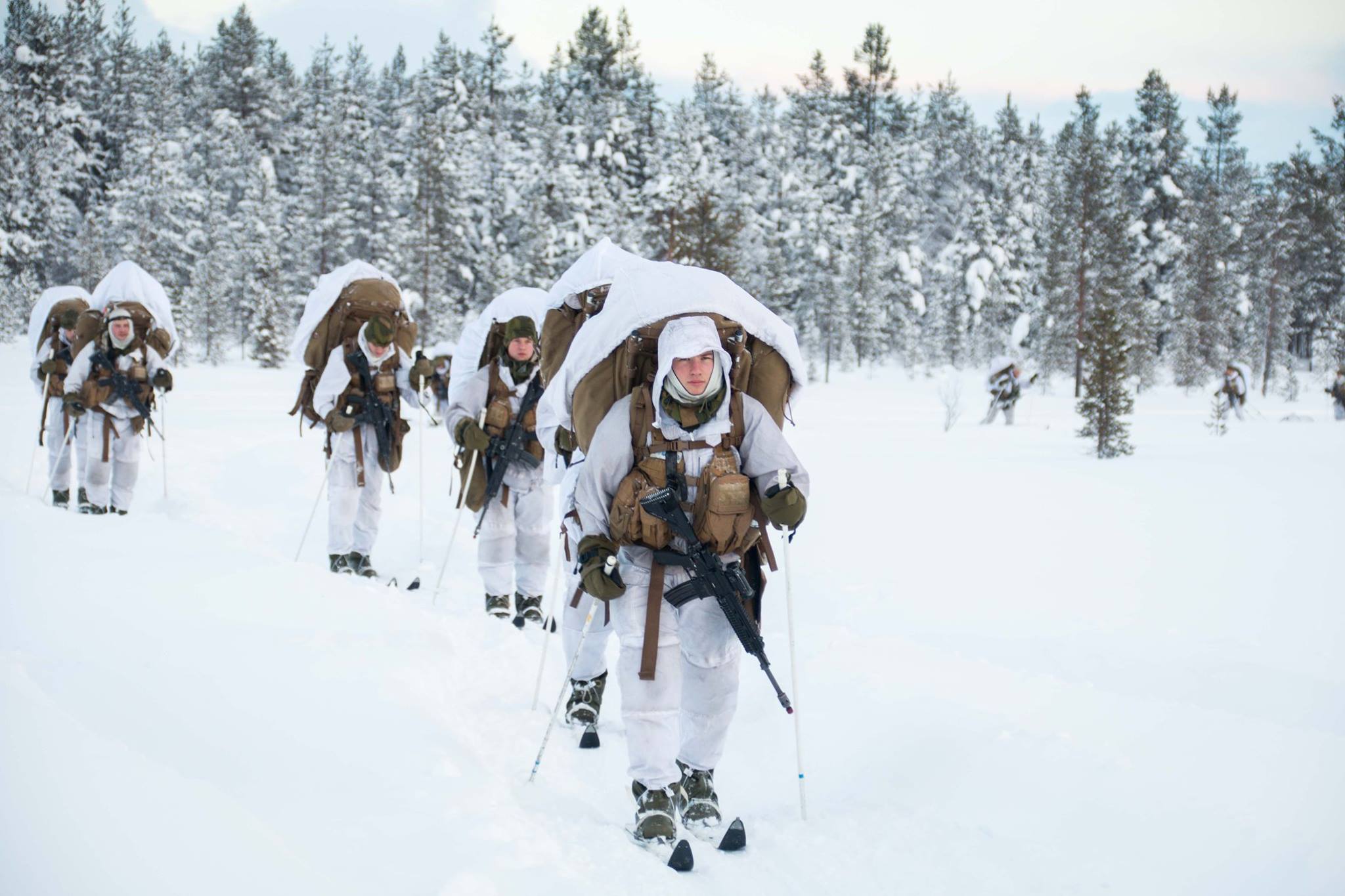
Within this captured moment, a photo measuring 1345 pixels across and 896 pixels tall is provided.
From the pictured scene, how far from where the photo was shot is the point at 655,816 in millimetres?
3451

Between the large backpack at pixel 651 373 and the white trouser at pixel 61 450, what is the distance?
25.7 ft

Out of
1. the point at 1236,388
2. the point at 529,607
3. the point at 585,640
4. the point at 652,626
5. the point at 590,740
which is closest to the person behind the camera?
the point at 652,626

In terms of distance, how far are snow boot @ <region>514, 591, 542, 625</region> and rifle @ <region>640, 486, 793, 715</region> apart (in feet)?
11.3

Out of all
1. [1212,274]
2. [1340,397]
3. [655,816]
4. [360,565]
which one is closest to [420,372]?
[360,565]

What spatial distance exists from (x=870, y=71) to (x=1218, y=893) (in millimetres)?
56272

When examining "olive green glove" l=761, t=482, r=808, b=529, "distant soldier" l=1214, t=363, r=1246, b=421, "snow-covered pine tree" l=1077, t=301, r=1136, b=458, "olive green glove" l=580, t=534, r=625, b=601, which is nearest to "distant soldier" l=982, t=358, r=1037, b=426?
"distant soldier" l=1214, t=363, r=1246, b=421

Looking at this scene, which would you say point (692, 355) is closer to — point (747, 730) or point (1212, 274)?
point (747, 730)

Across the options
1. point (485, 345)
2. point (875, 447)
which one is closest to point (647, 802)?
point (485, 345)

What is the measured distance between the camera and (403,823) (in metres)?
3.10

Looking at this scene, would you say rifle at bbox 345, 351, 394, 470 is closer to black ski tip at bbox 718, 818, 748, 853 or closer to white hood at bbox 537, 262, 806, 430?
white hood at bbox 537, 262, 806, 430

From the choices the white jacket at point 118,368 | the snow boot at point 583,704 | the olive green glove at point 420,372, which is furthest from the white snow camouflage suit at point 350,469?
the snow boot at point 583,704

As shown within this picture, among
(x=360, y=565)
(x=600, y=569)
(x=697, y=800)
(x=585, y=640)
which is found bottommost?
(x=697, y=800)

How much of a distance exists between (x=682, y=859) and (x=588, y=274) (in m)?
3.07

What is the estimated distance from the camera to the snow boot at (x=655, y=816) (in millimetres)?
3432
